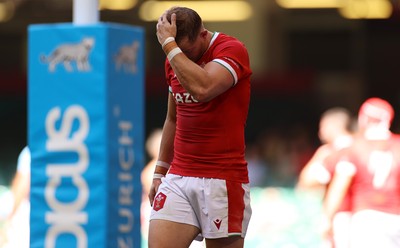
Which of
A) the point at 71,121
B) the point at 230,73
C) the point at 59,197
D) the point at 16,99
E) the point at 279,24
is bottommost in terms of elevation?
the point at 16,99

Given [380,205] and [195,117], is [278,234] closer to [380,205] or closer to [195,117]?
[380,205]

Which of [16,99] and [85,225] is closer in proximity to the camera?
[85,225]

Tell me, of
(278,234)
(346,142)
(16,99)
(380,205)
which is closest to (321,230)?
(278,234)

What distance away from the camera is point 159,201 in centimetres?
602

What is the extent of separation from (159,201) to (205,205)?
252 mm

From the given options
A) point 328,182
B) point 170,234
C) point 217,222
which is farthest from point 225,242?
point 328,182

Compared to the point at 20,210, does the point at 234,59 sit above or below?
above

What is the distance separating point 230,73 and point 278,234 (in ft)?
23.6

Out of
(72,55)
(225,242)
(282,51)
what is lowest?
(282,51)

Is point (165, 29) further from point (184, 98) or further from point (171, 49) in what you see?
point (184, 98)

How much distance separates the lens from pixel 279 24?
1294 inches

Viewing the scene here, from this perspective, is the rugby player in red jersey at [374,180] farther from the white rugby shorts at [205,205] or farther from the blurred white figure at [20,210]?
the white rugby shorts at [205,205]

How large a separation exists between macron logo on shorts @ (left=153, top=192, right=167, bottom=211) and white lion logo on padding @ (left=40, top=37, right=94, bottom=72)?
0.91m

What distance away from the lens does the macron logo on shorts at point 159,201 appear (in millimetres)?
5992
